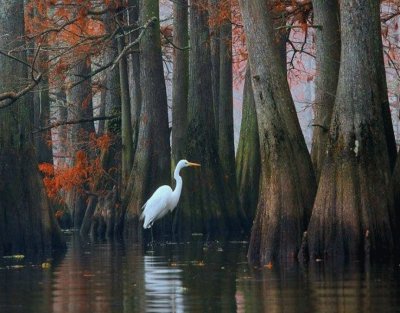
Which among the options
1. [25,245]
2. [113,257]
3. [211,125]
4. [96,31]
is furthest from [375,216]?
[96,31]

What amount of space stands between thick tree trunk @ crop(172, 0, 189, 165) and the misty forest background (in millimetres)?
35

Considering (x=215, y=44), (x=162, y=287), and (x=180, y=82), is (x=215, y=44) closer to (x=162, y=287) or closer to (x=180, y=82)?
(x=180, y=82)

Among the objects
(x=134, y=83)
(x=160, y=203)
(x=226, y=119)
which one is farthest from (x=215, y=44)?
(x=160, y=203)

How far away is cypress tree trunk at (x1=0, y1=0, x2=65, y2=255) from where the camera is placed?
2212 cm

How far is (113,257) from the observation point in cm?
2084

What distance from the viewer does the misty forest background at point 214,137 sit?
18453 millimetres

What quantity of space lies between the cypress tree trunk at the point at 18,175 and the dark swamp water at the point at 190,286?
5.84 ft

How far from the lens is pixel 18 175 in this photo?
22312 mm

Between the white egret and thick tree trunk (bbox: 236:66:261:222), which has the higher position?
thick tree trunk (bbox: 236:66:261:222)

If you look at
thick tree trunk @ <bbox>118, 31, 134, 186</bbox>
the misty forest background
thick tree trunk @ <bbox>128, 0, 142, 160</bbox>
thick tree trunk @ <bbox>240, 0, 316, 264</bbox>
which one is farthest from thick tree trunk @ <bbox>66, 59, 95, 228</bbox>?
thick tree trunk @ <bbox>240, 0, 316, 264</bbox>

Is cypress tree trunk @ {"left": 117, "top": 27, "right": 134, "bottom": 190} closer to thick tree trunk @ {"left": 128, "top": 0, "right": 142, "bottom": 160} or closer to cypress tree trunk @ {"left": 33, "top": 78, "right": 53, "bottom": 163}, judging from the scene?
thick tree trunk @ {"left": 128, "top": 0, "right": 142, "bottom": 160}

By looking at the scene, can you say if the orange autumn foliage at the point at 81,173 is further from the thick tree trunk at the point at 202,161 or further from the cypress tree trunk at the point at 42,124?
the cypress tree trunk at the point at 42,124

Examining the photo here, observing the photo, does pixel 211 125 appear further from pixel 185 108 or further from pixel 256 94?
pixel 256 94

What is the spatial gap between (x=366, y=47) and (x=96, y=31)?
598 inches
